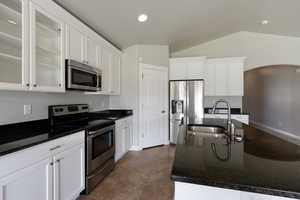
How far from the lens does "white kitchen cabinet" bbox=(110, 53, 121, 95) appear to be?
360cm

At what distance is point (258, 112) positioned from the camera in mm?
7469

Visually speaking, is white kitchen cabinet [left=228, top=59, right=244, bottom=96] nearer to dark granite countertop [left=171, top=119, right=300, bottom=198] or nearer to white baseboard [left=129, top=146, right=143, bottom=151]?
white baseboard [left=129, top=146, right=143, bottom=151]

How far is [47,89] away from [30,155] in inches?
32.9

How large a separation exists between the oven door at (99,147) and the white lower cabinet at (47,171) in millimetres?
111

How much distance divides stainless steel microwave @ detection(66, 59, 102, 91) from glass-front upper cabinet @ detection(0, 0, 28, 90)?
57 centimetres

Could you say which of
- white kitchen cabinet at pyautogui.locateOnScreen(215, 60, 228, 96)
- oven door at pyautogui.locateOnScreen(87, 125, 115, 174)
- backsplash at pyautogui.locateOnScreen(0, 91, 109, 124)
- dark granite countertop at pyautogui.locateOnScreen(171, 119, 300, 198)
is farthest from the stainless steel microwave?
white kitchen cabinet at pyautogui.locateOnScreen(215, 60, 228, 96)

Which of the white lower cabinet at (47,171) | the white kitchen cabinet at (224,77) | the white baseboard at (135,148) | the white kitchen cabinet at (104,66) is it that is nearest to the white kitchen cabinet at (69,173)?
the white lower cabinet at (47,171)

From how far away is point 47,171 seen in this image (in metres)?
1.52

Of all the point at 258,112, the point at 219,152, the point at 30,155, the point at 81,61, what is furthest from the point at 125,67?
the point at 258,112

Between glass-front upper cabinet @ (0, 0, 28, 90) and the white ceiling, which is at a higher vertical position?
the white ceiling

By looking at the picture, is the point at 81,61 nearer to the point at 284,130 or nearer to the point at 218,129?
the point at 218,129

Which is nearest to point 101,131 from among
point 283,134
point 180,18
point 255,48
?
point 180,18

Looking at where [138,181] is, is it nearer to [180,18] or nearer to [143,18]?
[143,18]

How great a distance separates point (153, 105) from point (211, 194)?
3439 mm
